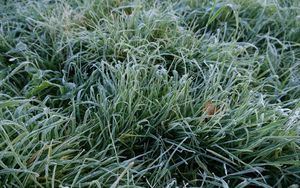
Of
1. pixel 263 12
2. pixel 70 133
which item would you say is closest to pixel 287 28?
pixel 263 12

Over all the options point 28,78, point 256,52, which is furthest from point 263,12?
point 28,78

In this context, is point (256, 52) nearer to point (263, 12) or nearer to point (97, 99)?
point (263, 12)

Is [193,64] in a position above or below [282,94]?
above

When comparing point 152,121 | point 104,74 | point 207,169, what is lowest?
point 207,169

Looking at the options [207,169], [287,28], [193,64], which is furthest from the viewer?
[287,28]

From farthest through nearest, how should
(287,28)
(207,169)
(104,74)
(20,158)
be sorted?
1. (287,28)
2. (104,74)
3. (207,169)
4. (20,158)

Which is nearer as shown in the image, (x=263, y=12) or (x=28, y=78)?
(x=28, y=78)
